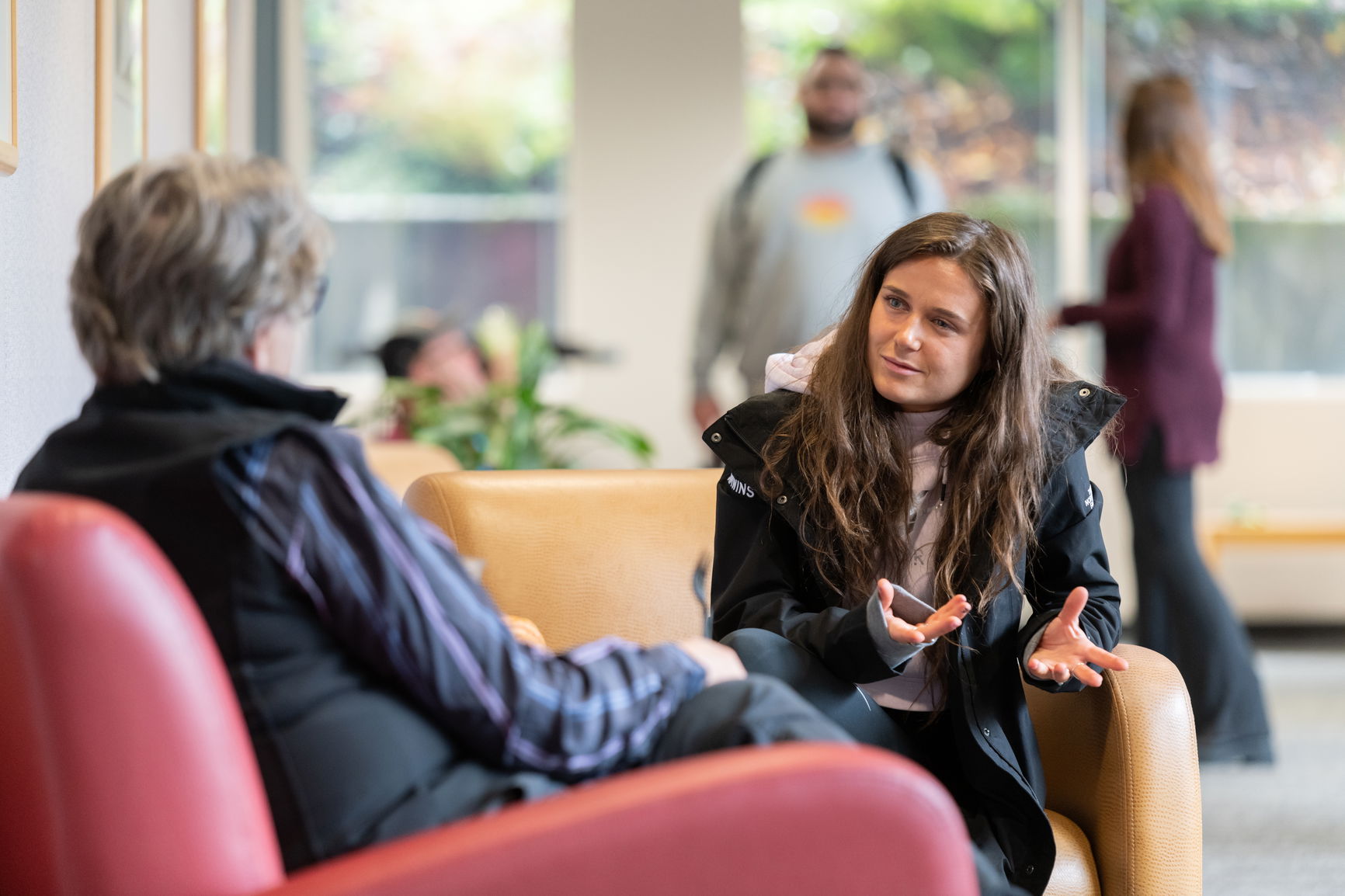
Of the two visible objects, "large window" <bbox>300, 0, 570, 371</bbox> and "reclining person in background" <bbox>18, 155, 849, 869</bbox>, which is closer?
"reclining person in background" <bbox>18, 155, 849, 869</bbox>

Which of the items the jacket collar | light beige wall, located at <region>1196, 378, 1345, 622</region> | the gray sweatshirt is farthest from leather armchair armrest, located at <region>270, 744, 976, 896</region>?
light beige wall, located at <region>1196, 378, 1345, 622</region>

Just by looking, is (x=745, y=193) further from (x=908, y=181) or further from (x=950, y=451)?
(x=950, y=451)

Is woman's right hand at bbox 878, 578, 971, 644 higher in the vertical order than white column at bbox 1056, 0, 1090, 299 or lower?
lower

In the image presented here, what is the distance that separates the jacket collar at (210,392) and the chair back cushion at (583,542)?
0.77 metres

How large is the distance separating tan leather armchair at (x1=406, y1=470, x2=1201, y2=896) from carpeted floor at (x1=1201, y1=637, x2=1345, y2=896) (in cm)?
99

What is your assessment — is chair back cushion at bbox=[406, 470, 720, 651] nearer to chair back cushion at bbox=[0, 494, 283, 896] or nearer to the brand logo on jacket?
the brand logo on jacket

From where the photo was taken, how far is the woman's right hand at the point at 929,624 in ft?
4.55

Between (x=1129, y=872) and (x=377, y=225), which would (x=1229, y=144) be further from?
(x=1129, y=872)

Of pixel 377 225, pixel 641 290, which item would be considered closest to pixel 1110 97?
pixel 641 290

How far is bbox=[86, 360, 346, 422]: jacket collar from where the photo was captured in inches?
40.4

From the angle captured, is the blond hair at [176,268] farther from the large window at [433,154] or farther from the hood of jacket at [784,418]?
the large window at [433,154]

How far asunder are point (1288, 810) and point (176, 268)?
2610mm

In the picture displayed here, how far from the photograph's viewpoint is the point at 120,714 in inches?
35.7

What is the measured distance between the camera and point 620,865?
937 millimetres
